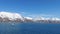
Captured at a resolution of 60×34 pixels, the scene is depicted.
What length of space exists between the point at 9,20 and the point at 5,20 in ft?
27.5

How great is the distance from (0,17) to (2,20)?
9.85 metres

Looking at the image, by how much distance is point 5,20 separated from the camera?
625 ft

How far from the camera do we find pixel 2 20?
188375 mm

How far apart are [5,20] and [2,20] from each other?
169 inches

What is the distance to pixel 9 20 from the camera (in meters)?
198

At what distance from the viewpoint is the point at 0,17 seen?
196 meters

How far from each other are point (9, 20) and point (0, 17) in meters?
13.2

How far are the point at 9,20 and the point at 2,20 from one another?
12363 mm
